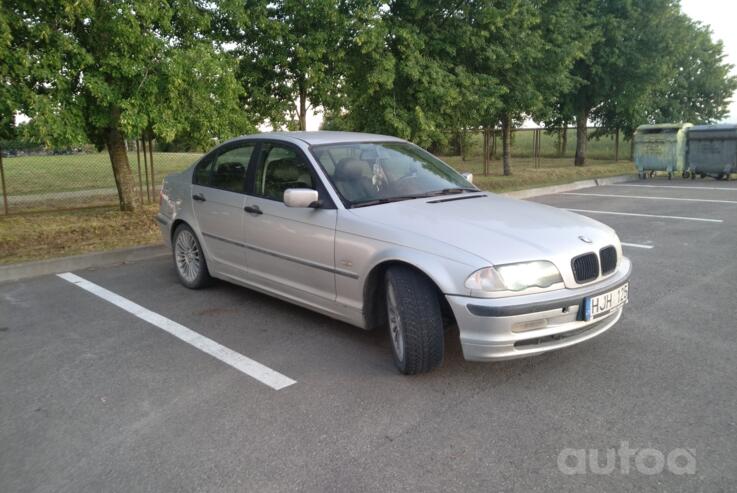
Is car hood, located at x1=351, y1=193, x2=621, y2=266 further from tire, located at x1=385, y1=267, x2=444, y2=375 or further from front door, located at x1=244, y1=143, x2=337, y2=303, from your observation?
front door, located at x1=244, y1=143, x2=337, y2=303

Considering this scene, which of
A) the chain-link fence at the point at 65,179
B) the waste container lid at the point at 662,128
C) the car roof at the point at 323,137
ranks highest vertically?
the waste container lid at the point at 662,128

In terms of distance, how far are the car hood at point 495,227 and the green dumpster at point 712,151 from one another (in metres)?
15.7

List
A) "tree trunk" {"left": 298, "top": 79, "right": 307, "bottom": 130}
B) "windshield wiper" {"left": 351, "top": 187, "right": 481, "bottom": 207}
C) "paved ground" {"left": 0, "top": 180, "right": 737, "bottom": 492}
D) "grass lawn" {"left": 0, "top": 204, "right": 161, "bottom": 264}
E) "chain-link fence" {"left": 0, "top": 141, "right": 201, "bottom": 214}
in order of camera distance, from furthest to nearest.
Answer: "tree trunk" {"left": 298, "top": 79, "right": 307, "bottom": 130}, "chain-link fence" {"left": 0, "top": 141, "right": 201, "bottom": 214}, "grass lawn" {"left": 0, "top": 204, "right": 161, "bottom": 264}, "windshield wiper" {"left": 351, "top": 187, "right": 481, "bottom": 207}, "paved ground" {"left": 0, "top": 180, "right": 737, "bottom": 492}

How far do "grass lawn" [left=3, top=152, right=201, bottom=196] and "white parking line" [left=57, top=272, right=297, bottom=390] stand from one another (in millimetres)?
10772

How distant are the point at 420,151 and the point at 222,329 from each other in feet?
7.66

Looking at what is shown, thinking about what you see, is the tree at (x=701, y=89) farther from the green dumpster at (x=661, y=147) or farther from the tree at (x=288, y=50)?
the tree at (x=288, y=50)

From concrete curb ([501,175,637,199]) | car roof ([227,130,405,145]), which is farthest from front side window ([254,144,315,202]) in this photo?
concrete curb ([501,175,637,199])

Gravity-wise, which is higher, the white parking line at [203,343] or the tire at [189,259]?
the tire at [189,259]

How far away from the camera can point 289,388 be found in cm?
369

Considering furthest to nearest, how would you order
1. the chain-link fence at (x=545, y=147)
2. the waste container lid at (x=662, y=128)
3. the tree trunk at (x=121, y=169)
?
the chain-link fence at (x=545, y=147)
the waste container lid at (x=662, y=128)
the tree trunk at (x=121, y=169)

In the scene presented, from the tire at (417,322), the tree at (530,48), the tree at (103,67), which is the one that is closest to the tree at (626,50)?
the tree at (530,48)

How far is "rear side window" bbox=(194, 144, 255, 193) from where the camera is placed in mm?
5262

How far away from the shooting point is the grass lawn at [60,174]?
1673cm

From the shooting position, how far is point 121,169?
10.6 metres
